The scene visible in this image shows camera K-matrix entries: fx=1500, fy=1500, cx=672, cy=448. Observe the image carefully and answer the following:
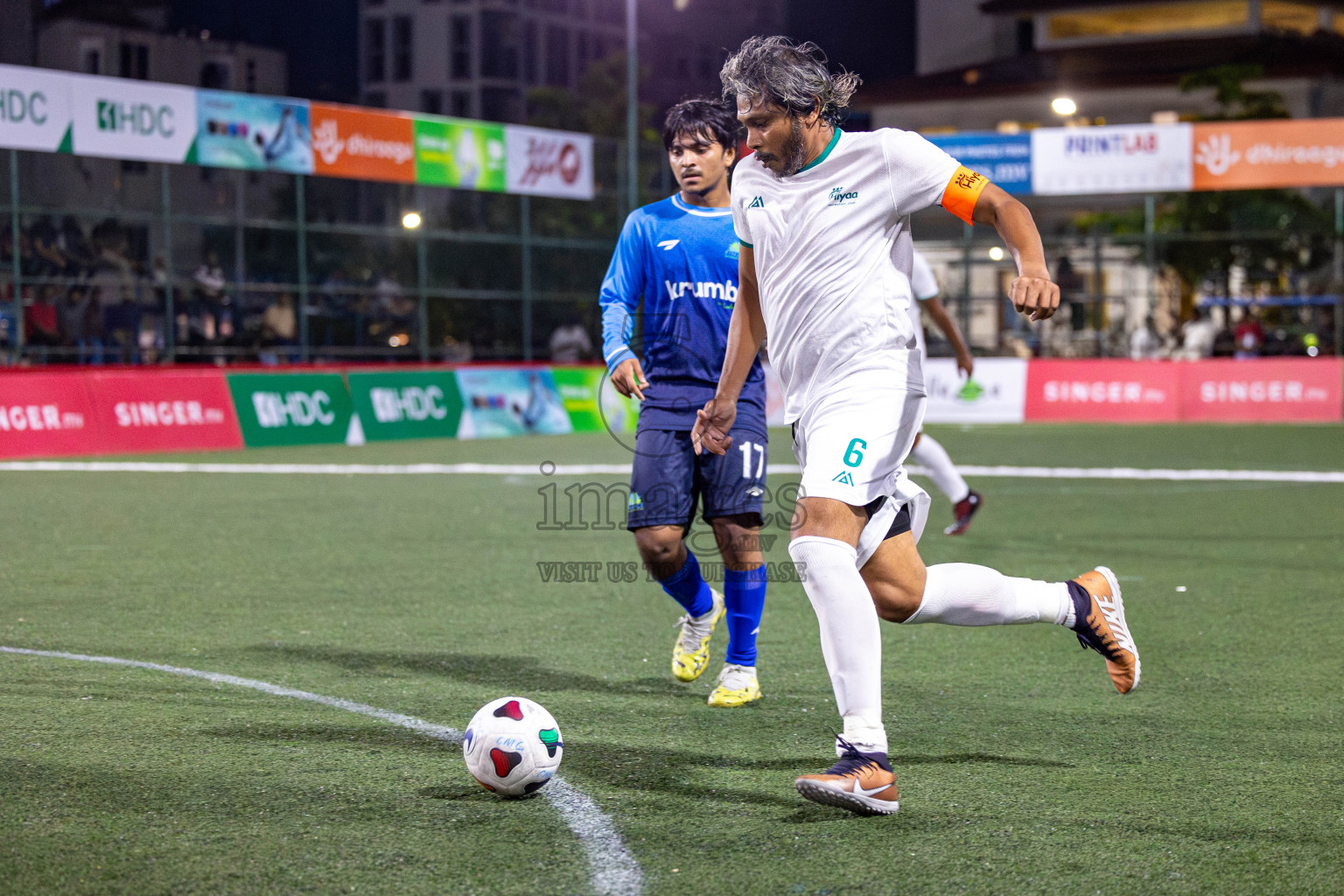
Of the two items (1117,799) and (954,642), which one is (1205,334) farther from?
Result: (1117,799)

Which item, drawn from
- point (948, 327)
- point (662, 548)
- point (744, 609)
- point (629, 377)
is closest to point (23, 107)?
point (948, 327)

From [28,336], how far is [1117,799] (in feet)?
61.7

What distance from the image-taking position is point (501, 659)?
5.96 metres

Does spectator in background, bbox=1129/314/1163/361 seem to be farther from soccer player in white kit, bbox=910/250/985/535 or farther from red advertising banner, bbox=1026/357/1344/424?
soccer player in white kit, bbox=910/250/985/535

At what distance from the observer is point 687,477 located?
533cm

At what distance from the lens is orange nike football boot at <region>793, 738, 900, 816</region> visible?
373 centimetres

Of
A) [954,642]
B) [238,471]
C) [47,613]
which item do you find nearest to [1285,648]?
[954,642]

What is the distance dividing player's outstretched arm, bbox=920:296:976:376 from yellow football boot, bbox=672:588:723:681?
3.33 meters

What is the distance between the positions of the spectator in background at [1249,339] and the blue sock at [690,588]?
25088mm

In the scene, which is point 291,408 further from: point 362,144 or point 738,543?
point 738,543

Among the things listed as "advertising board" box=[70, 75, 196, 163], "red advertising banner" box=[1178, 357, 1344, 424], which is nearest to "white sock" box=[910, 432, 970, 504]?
"advertising board" box=[70, 75, 196, 163]

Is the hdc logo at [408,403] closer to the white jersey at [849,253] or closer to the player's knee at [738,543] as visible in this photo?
the player's knee at [738,543]

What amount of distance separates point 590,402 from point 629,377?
1813 centimetres

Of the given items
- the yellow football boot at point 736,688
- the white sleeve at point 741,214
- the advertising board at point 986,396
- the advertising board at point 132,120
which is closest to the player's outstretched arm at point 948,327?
the yellow football boot at point 736,688
